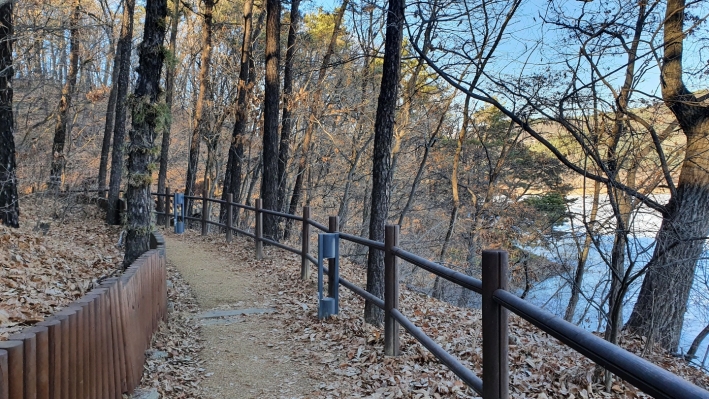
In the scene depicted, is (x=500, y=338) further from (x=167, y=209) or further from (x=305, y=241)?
(x=167, y=209)

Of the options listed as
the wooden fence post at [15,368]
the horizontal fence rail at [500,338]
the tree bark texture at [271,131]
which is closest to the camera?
the horizontal fence rail at [500,338]

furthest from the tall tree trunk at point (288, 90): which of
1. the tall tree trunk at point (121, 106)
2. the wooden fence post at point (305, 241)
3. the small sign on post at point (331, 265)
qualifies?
the small sign on post at point (331, 265)

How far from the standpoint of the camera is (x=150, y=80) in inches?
274

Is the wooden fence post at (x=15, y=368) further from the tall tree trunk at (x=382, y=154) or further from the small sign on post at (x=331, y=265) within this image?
the tall tree trunk at (x=382, y=154)

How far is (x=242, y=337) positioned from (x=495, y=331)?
13.2 ft

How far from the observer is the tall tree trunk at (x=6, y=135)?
9.16 m

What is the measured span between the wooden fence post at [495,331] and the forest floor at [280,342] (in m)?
1.34

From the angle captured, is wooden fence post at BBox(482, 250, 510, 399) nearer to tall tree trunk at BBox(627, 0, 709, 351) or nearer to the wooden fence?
the wooden fence

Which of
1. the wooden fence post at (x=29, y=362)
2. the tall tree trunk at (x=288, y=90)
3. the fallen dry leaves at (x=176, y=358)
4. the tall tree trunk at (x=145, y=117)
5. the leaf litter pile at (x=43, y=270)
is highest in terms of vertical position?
the tall tree trunk at (x=288, y=90)

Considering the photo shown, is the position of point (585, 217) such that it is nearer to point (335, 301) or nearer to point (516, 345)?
point (516, 345)

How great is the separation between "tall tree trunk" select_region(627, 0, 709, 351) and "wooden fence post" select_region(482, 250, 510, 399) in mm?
4295

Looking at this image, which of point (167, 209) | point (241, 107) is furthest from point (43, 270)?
point (167, 209)

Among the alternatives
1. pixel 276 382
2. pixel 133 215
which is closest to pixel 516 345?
pixel 276 382

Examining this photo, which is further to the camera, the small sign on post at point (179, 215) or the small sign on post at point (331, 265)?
the small sign on post at point (179, 215)
